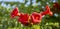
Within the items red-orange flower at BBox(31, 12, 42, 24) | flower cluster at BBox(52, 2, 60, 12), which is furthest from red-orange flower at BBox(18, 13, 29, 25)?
flower cluster at BBox(52, 2, 60, 12)

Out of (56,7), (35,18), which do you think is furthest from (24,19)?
(56,7)

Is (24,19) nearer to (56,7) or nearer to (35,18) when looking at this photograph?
(35,18)

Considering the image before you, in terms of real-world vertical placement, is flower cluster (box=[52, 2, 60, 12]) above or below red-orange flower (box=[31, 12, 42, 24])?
above

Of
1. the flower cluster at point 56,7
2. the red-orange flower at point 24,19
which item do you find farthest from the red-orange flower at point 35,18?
the flower cluster at point 56,7

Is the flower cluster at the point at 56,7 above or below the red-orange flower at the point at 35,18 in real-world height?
above

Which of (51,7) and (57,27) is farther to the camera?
(51,7)

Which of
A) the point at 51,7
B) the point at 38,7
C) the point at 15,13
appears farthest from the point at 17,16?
the point at 51,7

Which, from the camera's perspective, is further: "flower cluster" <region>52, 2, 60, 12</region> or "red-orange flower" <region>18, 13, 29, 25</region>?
"flower cluster" <region>52, 2, 60, 12</region>

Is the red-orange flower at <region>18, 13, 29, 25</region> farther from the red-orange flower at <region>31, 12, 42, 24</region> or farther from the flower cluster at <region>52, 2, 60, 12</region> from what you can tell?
the flower cluster at <region>52, 2, 60, 12</region>

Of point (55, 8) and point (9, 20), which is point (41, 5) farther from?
point (9, 20)

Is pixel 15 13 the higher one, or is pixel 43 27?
pixel 15 13

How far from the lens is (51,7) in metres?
2.20

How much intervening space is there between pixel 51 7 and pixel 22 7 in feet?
1.20

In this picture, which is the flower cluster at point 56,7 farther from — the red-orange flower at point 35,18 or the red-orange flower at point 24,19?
the red-orange flower at point 24,19
